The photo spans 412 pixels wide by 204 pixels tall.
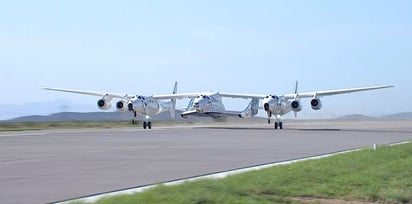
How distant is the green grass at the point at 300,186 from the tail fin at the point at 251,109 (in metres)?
58.3

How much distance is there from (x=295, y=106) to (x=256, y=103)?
1542cm

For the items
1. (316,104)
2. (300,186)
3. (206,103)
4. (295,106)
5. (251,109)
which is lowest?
(300,186)

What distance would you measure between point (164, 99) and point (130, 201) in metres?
62.7

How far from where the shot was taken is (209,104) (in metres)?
70.6

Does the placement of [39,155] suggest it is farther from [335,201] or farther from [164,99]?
[164,99]

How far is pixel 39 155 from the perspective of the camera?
22.0m

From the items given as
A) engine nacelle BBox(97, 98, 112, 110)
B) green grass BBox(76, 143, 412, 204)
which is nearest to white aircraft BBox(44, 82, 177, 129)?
engine nacelle BBox(97, 98, 112, 110)

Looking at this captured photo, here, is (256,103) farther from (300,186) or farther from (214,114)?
(300,186)

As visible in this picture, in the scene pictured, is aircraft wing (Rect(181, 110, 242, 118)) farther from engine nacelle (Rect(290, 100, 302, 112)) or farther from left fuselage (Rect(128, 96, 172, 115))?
engine nacelle (Rect(290, 100, 302, 112))

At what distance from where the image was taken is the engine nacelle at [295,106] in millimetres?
60844

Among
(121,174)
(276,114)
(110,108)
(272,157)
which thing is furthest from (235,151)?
(110,108)

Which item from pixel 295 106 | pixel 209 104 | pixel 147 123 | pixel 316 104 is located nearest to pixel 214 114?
pixel 209 104

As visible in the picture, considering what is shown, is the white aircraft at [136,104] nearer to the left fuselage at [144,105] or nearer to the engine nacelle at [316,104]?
the left fuselage at [144,105]

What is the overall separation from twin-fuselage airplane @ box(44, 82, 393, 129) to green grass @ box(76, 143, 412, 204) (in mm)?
43074
